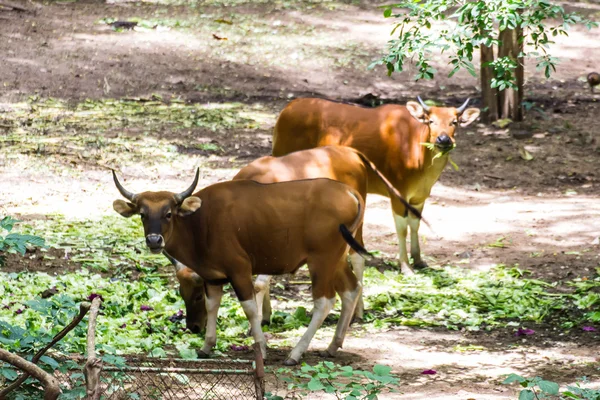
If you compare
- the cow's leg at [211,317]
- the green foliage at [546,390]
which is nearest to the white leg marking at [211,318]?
the cow's leg at [211,317]

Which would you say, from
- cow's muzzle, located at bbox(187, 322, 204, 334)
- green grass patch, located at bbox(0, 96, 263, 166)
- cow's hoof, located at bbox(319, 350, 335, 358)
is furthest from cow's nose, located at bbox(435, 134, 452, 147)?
green grass patch, located at bbox(0, 96, 263, 166)

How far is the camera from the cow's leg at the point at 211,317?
666 cm

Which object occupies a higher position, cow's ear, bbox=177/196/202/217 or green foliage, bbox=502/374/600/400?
cow's ear, bbox=177/196/202/217

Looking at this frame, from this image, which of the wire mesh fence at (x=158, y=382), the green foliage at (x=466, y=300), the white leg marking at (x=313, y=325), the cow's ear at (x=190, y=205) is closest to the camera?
the wire mesh fence at (x=158, y=382)

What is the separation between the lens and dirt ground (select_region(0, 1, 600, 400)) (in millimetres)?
7066

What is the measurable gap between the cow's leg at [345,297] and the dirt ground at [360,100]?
128mm

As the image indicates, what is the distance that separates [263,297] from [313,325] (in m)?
0.84

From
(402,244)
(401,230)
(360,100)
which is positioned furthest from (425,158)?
(360,100)

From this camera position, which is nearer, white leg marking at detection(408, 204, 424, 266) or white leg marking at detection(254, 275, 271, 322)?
white leg marking at detection(254, 275, 271, 322)

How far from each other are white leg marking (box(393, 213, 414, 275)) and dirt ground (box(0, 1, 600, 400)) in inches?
22.1

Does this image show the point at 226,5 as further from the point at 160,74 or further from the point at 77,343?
the point at 77,343

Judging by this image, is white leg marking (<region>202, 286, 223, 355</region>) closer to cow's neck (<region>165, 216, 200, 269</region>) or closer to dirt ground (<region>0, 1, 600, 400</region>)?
cow's neck (<region>165, 216, 200, 269</region>)

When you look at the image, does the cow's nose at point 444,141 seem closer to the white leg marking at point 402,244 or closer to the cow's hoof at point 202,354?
the white leg marking at point 402,244

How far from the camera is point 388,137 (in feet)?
31.1
